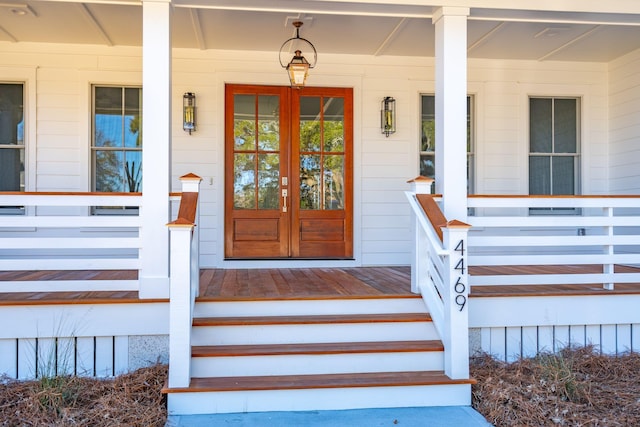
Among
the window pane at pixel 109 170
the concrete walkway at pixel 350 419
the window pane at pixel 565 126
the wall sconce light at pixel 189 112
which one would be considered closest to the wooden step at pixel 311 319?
the concrete walkway at pixel 350 419

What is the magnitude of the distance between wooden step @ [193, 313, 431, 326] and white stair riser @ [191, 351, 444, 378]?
26 centimetres

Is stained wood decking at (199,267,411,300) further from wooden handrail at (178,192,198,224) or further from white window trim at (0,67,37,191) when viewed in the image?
white window trim at (0,67,37,191)

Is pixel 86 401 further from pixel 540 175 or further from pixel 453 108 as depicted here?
pixel 540 175

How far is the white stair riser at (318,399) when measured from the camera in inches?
114

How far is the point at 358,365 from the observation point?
320 cm

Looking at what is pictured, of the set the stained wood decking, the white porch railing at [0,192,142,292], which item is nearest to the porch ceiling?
the white porch railing at [0,192,142,292]

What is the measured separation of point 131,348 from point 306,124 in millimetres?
3339

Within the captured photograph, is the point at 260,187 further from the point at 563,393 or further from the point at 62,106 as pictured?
the point at 563,393

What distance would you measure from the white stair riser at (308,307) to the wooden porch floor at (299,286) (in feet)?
0.13

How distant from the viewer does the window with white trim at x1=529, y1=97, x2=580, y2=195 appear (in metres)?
6.19

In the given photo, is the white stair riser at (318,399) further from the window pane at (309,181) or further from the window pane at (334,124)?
the window pane at (334,124)

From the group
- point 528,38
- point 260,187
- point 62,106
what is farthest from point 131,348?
point 528,38

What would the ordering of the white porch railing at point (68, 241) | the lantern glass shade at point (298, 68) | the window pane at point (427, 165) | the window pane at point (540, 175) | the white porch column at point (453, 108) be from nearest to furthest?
1. the white porch railing at point (68, 241)
2. the white porch column at point (453, 108)
3. the lantern glass shade at point (298, 68)
4. the window pane at point (427, 165)
5. the window pane at point (540, 175)

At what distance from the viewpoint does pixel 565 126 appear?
6234mm
